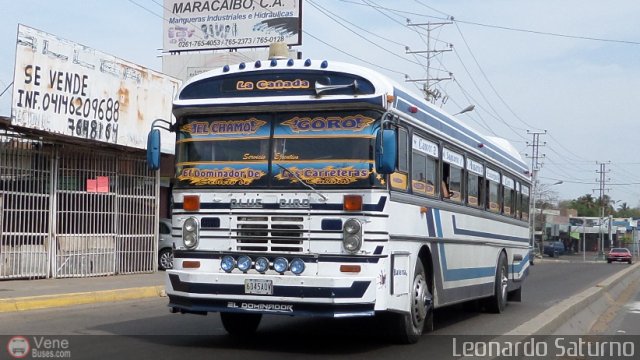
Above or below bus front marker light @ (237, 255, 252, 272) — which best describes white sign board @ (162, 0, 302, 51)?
above

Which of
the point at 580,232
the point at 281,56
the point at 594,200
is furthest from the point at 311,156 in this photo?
the point at 594,200

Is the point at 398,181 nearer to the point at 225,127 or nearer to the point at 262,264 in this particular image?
the point at 262,264

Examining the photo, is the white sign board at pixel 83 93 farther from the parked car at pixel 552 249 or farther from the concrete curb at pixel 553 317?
the parked car at pixel 552 249

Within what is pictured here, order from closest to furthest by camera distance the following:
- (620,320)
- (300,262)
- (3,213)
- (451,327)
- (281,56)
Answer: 1. (300,262)
2. (281,56)
3. (451,327)
4. (620,320)
5. (3,213)

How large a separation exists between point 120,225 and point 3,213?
411cm

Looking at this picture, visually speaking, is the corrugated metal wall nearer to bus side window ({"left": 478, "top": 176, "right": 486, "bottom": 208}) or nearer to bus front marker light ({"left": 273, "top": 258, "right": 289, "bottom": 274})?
bus side window ({"left": 478, "top": 176, "right": 486, "bottom": 208})

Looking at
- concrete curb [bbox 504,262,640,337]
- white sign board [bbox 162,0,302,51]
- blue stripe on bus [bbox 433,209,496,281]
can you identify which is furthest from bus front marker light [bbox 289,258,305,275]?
white sign board [bbox 162,0,302,51]

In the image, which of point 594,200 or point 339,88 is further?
point 594,200

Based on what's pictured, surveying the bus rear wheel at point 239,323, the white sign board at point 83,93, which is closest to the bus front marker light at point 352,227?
the bus rear wheel at point 239,323

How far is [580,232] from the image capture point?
10212 centimetres

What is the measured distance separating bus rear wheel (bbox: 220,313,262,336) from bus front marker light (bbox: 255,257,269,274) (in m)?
1.81

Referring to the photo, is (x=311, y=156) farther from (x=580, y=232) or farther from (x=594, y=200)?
(x=594, y=200)

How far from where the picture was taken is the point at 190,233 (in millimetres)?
9500

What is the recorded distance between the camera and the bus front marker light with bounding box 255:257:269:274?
9070mm
